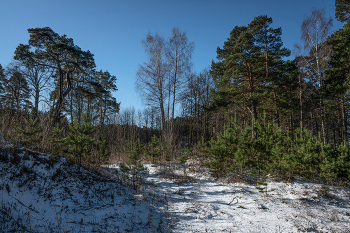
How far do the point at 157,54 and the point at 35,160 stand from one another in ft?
31.6

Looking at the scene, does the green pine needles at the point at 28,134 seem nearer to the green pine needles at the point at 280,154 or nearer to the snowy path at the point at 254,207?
the snowy path at the point at 254,207

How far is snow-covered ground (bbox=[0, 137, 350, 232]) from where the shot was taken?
318 centimetres

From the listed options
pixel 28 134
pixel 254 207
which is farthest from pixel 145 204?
pixel 28 134

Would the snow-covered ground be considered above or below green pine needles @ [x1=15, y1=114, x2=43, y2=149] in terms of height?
below

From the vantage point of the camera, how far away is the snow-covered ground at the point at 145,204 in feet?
10.4

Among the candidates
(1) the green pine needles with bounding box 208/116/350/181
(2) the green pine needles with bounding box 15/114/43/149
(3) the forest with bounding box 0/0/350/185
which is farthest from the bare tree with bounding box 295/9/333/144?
(2) the green pine needles with bounding box 15/114/43/149

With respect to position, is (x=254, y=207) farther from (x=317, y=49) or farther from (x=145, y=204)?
(x=317, y=49)

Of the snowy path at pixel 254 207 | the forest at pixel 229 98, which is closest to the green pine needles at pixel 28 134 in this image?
the forest at pixel 229 98

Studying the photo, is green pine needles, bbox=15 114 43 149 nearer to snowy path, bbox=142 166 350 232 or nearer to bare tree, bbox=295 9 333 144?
snowy path, bbox=142 166 350 232

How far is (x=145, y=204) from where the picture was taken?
4.20 meters

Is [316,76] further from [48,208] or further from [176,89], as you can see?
[48,208]

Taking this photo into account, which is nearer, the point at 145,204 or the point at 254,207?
the point at 254,207

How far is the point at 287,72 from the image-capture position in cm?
1158

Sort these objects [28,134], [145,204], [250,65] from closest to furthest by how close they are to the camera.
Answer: [145,204] < [28,134] < [250,65]
